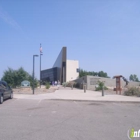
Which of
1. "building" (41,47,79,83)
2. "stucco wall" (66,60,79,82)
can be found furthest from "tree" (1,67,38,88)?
"stucco wall" (66,60,79,82)

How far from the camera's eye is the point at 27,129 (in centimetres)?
802

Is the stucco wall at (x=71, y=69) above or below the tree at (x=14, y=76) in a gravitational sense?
above

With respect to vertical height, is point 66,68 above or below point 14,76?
above

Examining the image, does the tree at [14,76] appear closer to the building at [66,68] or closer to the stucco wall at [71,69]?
the building at [66,68]

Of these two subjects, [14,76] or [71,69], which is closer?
[14,76]

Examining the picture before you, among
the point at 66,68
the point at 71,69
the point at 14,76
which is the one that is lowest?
the point at 14,76

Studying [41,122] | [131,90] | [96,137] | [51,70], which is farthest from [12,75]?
[51,70]

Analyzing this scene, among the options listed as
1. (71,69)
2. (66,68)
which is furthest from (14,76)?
(71,69)

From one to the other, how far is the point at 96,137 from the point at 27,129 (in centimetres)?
253

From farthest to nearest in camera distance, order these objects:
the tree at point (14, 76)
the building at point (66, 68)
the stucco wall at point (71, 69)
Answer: the stucco wall at point (71, 69) < the building at point (66, 68) < the tree at point (14, 76)

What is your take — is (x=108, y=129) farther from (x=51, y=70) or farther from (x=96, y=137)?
(x=51, y=70)

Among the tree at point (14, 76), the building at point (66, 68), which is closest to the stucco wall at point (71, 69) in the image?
the building at point (66, 68)

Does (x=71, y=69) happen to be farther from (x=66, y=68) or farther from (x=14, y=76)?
(x=14, y=76)

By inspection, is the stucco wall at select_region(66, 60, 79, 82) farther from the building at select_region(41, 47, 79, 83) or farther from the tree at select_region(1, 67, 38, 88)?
the tree at select_region(1, 67, 38, 88)
